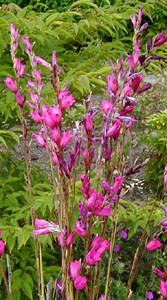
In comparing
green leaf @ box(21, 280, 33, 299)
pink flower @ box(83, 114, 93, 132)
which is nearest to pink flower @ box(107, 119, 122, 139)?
pink flower @ box(83, 114, 93, 132)

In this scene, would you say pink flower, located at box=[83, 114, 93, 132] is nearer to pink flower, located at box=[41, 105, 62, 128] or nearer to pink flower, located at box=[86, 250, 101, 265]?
pink flower, located at box=[41, 105, 62, 128]

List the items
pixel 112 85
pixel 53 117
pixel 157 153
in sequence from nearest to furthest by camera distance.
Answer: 1. pixel 53 117
2. pixel 112 85
3. pixel 157 153

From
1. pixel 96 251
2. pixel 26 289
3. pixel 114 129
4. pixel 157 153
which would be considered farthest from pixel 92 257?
pixel 157 153

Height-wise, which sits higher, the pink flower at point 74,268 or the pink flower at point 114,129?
the pink flower at point 114,129

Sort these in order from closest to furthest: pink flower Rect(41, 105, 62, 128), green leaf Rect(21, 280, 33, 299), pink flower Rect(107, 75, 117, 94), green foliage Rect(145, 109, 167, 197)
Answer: pink flower Rect(41, 105, 62, 128) < pink flower Rect(107, 75, 117, 94) < green leaf Rect(21, 280, 33, 299) < green foliage Rect(145, 109, 167, 197)

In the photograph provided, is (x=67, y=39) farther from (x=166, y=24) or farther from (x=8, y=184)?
(x=166, y=24)

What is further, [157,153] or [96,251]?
[157,153]

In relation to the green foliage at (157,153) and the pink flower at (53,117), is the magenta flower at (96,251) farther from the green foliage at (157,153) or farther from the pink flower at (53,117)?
the green foliage at (157,153)

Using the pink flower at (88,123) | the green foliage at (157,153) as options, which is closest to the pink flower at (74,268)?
the pink flower at (88,123)

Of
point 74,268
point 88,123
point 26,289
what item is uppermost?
point 88,123

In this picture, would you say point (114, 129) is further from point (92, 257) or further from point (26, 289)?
point (26, 289)

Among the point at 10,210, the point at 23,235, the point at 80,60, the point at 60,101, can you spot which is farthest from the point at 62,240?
the point at 80,60

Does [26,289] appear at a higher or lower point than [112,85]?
lower

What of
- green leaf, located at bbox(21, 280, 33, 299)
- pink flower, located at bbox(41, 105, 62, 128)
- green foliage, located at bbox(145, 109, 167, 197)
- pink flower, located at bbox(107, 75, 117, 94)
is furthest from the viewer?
green foliage, located at bbox(145, 109, 167, 197)
